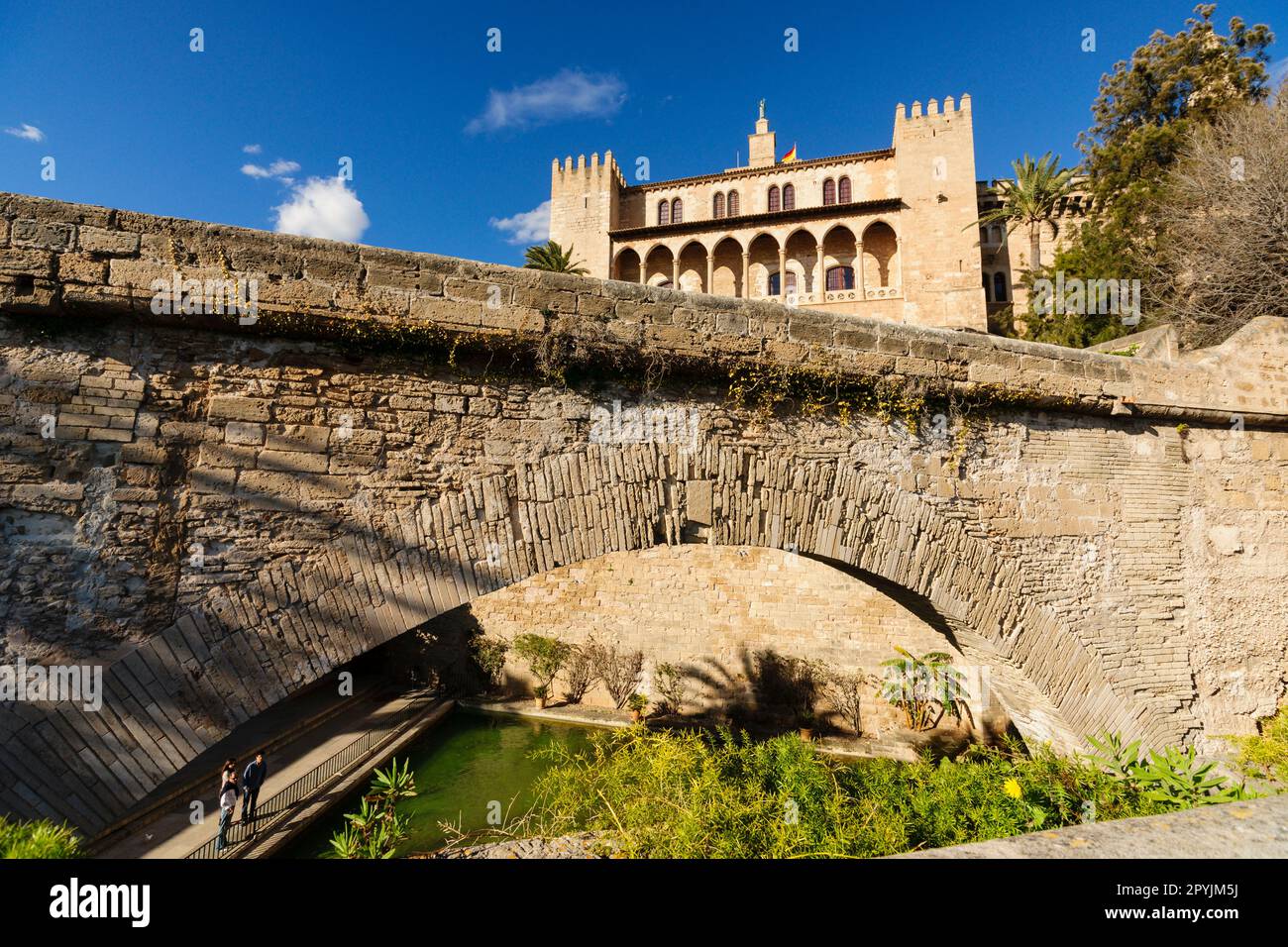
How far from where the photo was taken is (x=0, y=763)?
2.98 metres

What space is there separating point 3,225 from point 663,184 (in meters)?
34.4

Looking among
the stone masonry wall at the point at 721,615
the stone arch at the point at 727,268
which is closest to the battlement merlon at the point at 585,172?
the stone arch at the point at 727,268

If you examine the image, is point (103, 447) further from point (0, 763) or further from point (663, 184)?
point (663, 184)

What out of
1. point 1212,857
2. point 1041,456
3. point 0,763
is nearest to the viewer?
point 1212,857

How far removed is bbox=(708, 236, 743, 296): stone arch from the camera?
31.3 metres

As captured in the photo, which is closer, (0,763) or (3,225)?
(0,763)

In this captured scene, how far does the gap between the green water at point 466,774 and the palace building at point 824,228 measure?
23.2 m

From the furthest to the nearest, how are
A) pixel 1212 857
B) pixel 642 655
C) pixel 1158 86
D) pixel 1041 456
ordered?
pixel 1158 86 < pixel 642 655 < pixel 1041 456 < pixel 1212 857

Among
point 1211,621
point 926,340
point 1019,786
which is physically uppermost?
point 926,340

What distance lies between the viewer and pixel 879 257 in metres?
29.6

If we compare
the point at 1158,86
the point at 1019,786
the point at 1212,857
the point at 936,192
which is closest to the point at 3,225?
the point at 1212,857

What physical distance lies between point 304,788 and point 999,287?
37.4m

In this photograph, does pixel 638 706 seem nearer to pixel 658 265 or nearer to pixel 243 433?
pixel 243 433

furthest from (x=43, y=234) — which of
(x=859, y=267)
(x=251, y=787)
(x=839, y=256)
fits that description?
(x=839, y=256)
